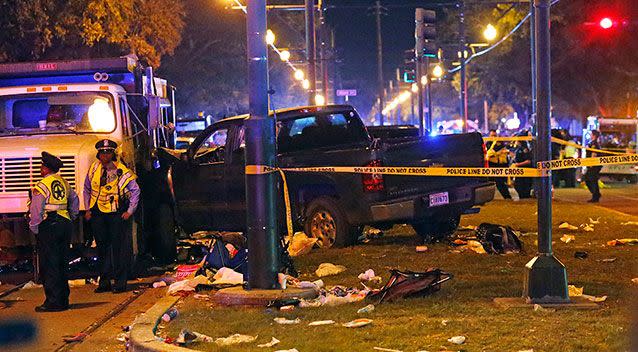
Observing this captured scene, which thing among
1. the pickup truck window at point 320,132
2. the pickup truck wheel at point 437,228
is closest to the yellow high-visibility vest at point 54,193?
the pickup truck window at point 320,132

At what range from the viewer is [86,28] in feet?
90.4

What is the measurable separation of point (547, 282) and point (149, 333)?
142 inches

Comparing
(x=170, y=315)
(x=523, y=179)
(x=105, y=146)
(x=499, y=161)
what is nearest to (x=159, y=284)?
(x=105, y=146)

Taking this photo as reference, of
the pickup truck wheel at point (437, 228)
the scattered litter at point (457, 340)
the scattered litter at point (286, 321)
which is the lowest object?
the scattered litter at point (286, 321)

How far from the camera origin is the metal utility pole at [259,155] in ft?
33.6

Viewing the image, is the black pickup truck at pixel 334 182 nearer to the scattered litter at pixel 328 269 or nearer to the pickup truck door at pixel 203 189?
the pickup truck door at pixel 203 189

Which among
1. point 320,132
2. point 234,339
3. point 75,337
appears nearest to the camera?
point 234,339

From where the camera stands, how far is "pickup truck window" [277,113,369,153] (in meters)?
15.1

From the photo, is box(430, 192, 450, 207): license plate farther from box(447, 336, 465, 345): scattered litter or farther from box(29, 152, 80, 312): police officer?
box(447, 336, 465, 345): scattered litter

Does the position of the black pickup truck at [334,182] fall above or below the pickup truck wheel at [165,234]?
above

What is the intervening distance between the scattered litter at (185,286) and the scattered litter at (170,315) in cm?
122

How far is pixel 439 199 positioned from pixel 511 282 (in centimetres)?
364

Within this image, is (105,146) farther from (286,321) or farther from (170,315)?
(286,321)

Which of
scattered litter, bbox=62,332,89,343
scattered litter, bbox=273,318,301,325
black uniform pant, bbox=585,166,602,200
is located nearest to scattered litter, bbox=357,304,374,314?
scattered litter, bbox=273,318,301,325
